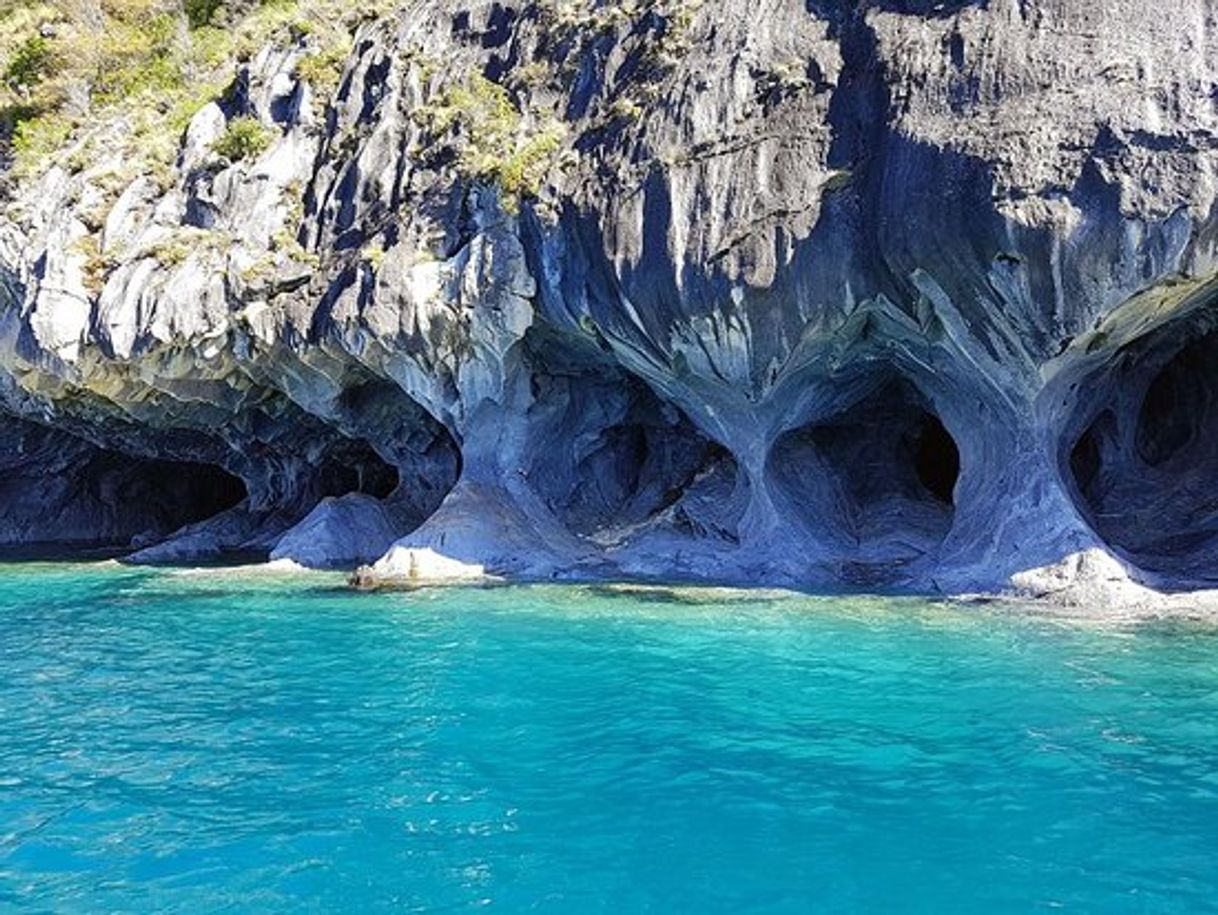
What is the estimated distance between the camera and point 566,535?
2314 centimetres

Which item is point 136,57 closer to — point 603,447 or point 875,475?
point 603,447

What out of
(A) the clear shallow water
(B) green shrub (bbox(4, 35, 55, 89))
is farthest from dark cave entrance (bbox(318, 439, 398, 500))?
(A) the clear shallow water

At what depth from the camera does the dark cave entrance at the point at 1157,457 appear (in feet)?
57.8

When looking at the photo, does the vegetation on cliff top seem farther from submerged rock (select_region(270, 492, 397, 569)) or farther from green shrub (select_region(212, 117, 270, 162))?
submerged rock (select_region(270, 492, 397, 569))

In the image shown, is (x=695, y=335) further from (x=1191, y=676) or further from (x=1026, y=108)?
(x=1191, y=676)

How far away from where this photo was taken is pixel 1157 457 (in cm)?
2108

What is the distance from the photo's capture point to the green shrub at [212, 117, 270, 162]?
28297 millimetres

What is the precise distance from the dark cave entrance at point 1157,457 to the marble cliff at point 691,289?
9cm

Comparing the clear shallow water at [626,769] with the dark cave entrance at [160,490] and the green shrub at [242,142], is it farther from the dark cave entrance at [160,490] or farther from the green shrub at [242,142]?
the dark cave entrance at [160,490]

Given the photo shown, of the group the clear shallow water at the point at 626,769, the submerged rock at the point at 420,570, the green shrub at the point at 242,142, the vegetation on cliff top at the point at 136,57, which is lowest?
the clear shallow water at the point at 626,769

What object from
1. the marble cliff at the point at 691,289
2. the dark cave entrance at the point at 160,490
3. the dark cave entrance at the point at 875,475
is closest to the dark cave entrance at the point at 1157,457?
the marble cliff at the point at 691,289

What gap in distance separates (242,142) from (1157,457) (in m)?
24.0

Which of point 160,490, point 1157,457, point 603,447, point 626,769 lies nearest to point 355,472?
point 603,447

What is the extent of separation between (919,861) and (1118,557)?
37.2ft
